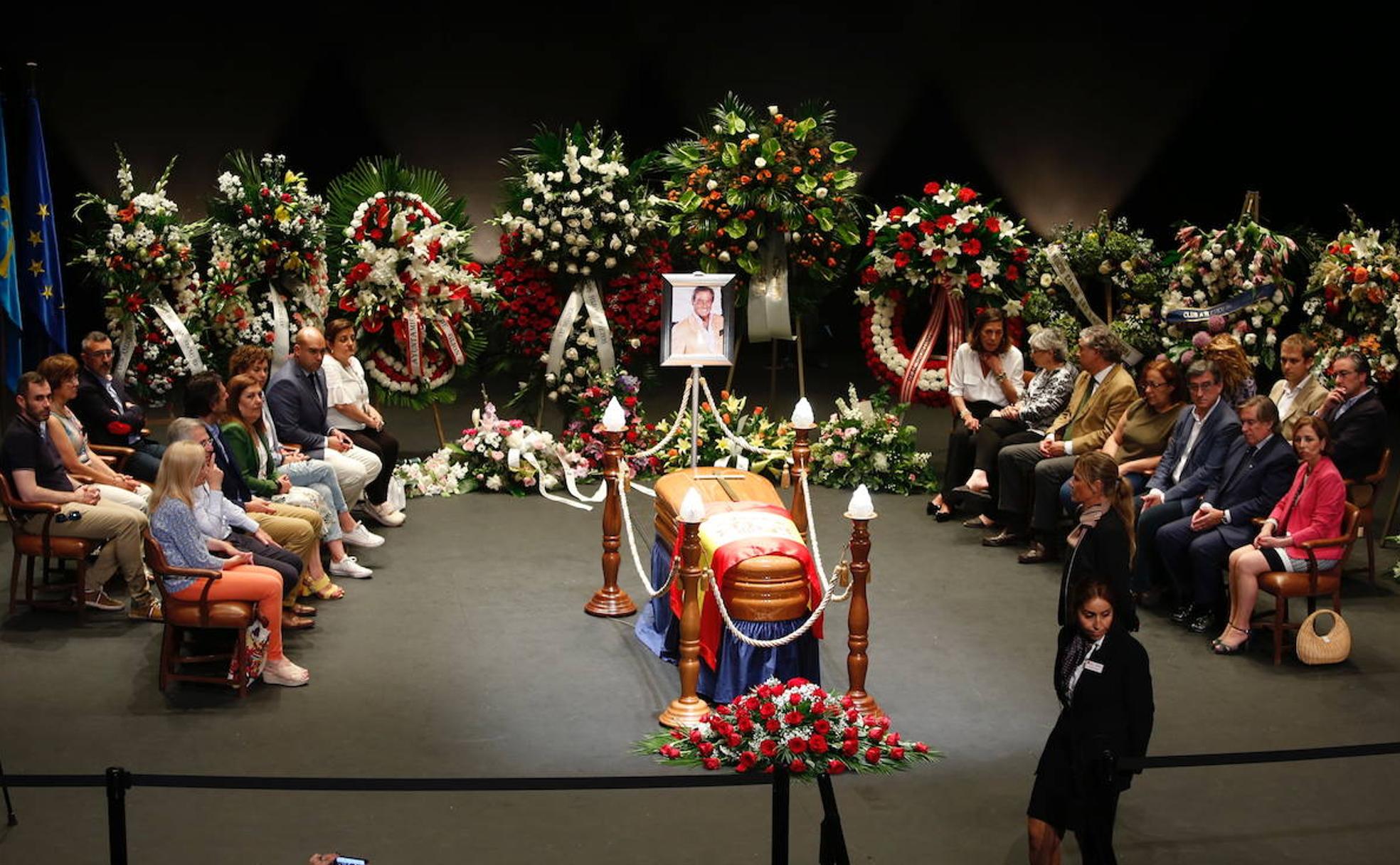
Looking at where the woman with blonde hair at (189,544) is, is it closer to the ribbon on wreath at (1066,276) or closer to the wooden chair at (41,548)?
the wooden chair at (41,548)

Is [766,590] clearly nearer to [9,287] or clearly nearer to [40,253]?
[9,287]

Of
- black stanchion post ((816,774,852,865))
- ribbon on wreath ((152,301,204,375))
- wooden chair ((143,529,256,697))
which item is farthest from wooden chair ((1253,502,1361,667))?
ribbon on wreath ((152,301,204,375))

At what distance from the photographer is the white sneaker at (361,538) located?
822cm

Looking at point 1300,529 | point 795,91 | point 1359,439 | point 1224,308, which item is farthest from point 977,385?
point 795,91

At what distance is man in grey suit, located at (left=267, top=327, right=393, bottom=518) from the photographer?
8.08 metres

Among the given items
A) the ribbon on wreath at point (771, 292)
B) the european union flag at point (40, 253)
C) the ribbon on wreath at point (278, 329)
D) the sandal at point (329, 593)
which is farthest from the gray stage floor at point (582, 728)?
the ribbon on wreath at point (771, 292)

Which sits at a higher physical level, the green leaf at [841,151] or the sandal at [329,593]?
the green leaf at [841,151]

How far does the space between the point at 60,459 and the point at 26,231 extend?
2228mm

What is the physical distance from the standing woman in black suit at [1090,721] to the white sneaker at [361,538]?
15.2 ft

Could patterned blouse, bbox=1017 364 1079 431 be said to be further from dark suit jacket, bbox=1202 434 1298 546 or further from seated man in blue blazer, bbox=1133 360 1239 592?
dark suit jacket, bbox=1202 434 1298 546

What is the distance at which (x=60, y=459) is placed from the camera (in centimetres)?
711

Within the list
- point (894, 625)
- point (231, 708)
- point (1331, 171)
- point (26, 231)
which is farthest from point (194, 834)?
point (1331, 171)

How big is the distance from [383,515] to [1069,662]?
196 inches

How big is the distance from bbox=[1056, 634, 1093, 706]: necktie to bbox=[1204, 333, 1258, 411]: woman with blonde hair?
3.16 metres
